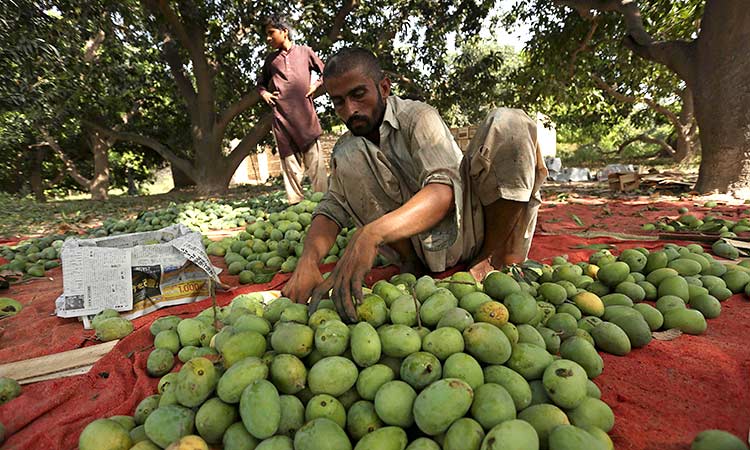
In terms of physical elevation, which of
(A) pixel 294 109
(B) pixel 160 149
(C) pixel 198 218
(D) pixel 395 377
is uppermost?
(B) pixel 160 149

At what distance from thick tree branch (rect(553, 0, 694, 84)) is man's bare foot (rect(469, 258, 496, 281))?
6.32m

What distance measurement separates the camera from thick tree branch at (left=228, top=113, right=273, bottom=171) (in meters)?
9.73

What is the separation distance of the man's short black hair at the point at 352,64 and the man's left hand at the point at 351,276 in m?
0.89

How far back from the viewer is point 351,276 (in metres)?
1.46

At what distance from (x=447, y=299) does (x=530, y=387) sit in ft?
1.29

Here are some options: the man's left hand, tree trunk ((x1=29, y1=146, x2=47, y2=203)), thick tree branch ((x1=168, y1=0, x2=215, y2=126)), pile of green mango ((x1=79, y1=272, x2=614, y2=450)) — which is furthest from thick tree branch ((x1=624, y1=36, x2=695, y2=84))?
tree trunk ((x1=29, y1=146, x2=47, y2=203))

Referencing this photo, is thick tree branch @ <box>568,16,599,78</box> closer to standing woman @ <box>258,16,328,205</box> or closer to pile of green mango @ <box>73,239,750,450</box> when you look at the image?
standing woman @ <box>258,16,328,205</box>

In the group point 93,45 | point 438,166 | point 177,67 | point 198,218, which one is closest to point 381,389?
point 438,166

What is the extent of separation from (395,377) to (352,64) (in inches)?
59.6

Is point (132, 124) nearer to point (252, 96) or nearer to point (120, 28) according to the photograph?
point (120, 28)

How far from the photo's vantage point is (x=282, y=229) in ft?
12.2

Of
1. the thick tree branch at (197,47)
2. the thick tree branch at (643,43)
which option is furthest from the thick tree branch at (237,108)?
the thick tree branch at (643,43)

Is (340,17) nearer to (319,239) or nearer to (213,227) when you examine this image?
(213,227)

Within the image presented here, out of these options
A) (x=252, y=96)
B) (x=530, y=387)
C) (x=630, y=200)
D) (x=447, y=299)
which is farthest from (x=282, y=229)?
(x=252, y=96)
